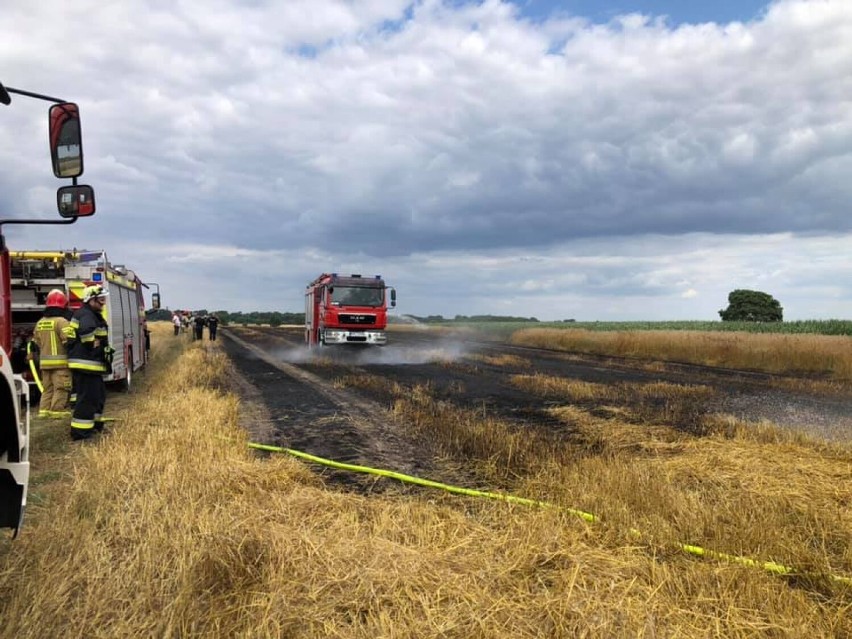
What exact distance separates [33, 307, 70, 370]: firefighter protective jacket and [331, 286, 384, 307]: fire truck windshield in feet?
42.7

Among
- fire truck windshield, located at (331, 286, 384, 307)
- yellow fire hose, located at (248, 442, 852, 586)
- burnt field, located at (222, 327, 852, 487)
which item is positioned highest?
fire truck windshield, located at (331, 286, 384, 307)

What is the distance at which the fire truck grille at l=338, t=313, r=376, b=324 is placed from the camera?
74.1 ft

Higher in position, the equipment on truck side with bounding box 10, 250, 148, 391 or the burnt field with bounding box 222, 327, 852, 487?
the equipment on truck side with bounding box 10, 250, 148, 391

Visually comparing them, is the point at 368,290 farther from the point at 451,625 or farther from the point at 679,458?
the point at 451,625

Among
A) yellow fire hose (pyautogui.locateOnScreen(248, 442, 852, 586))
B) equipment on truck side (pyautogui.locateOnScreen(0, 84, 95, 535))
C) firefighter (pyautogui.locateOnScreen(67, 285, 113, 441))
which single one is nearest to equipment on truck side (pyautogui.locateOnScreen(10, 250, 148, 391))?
firefighter (pyautogui.locateOnScreen(67, 285, 113, 441))

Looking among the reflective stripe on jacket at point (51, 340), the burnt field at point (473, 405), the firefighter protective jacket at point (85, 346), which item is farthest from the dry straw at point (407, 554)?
the reflective stripe on jacket at point (51, 340)

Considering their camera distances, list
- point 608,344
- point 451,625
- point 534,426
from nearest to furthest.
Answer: point 451,625, point 534,426, point 608,344

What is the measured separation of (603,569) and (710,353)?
23.4 m

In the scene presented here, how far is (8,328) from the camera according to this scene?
459cm

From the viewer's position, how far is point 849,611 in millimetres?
3182

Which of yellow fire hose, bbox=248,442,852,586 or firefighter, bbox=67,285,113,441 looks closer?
yellow fire hose, bbox=248,442,852,586

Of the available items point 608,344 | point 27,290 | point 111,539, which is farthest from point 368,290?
point 111,539

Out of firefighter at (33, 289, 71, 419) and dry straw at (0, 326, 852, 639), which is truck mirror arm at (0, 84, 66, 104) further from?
firefighter at (33, 289, 71, 419)

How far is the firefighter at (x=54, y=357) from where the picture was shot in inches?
380
